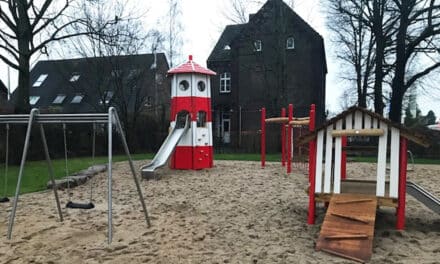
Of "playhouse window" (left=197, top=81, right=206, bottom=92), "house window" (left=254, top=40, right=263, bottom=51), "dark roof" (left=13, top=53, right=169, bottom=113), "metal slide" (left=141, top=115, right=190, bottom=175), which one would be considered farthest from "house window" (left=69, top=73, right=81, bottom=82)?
"playhouse window" (left=197, top=81, right=206, bottom=92)

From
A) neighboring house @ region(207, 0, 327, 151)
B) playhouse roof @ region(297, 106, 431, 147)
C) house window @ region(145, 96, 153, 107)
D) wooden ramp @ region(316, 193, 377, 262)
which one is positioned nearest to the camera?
wooden ramp @ region(316, 193, 377, 262)

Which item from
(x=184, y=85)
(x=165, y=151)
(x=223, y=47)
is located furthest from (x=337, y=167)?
(x=223, y=47)

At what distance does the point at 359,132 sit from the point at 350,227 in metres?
1.41

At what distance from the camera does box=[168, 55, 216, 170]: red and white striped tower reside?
1363 cm

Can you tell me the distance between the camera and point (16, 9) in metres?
18.2

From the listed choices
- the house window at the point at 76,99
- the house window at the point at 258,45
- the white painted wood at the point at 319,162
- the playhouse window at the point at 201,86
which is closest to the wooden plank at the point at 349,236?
the white painted wood at the point at 319,162

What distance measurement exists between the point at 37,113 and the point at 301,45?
25542mm

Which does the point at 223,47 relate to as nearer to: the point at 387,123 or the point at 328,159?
the point at 328,159

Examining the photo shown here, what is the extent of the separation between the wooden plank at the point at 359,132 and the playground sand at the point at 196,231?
1389 mm

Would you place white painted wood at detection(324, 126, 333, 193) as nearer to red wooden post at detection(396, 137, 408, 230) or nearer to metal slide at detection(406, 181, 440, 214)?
red wooden post at detection(396, 137, 408, 230)

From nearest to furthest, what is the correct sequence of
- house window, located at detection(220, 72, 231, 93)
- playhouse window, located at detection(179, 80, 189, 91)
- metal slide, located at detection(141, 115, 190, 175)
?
metal slide, located at detection(141, 115, 190, 175), playhouse window, located at detection(179, 80, 189, 91), house window, located at detection(220, 72, 231, 93)

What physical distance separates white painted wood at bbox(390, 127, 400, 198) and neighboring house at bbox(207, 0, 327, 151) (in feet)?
67.1

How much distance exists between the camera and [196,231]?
19.4ft

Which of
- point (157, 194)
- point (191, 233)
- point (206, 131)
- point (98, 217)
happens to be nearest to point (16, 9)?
point (206, 131)
